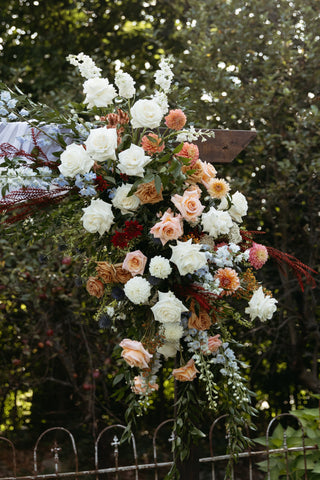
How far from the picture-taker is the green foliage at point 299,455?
3.45 m

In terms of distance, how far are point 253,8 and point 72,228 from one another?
11.1ft

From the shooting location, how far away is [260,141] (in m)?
4.52

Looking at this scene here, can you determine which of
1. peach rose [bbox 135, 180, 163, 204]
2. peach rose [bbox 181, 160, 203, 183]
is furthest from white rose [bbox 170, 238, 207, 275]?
peach rose [bbox 181, 160, 203, 183]

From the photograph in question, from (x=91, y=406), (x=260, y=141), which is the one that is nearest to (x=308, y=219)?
(x=260, y=141)

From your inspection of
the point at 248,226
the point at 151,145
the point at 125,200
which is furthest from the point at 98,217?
the point at 248,226

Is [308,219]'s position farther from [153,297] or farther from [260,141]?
[153,297]

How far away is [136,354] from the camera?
1.77 meters

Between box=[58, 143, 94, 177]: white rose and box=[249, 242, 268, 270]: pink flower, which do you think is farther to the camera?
box=[249, 242, 268, 270]: pink flower

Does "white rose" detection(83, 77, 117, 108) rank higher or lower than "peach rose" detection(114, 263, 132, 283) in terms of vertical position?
higher

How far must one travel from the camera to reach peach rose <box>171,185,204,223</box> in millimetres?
1836

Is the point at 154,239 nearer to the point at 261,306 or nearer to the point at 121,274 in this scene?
the point at 121,274

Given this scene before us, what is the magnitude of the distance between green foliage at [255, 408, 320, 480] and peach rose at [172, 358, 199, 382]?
1750mm

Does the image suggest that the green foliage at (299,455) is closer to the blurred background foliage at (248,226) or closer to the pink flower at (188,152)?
the blurred background foliage at (248,226)

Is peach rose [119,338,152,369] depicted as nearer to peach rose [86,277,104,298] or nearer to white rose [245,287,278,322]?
peach rose [86,277,104,298]
